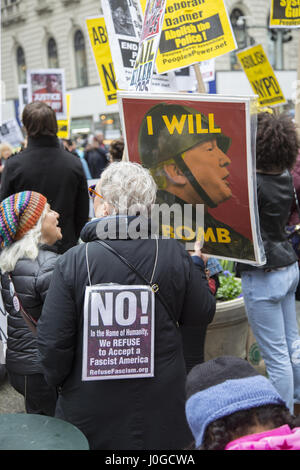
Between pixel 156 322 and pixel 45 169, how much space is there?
6.70 ft

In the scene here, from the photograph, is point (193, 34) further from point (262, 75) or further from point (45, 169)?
point (262, 75)

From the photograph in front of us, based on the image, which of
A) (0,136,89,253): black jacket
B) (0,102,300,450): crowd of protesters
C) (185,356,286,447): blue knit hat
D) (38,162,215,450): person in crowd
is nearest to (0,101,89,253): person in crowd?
(0,136,89,253): black jacket

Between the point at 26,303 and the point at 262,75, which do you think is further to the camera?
the point at 262,75

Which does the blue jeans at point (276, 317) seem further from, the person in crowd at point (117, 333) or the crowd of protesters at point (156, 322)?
the person in crowd at point (117, 333)

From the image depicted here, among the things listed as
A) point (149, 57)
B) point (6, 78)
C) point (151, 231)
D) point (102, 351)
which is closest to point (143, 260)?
point (151, 231)

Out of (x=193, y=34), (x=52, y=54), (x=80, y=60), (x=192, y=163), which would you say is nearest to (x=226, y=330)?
(x=192, y=163)

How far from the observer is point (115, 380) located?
6.32ft

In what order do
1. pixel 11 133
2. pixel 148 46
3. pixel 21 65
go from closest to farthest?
pixel 148 46
pixel 11 133
pixel 21 65

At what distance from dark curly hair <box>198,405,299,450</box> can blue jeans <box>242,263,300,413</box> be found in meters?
1.71

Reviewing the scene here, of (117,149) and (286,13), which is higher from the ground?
(286,13)

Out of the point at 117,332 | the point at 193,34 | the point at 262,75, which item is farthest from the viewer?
the point at 262,75

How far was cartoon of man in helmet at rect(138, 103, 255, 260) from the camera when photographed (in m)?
2.31

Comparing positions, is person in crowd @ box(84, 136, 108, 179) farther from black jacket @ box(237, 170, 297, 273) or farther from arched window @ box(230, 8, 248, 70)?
arched window @ box(230, 8, 248, 70)

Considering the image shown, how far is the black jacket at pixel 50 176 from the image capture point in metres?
3.67
